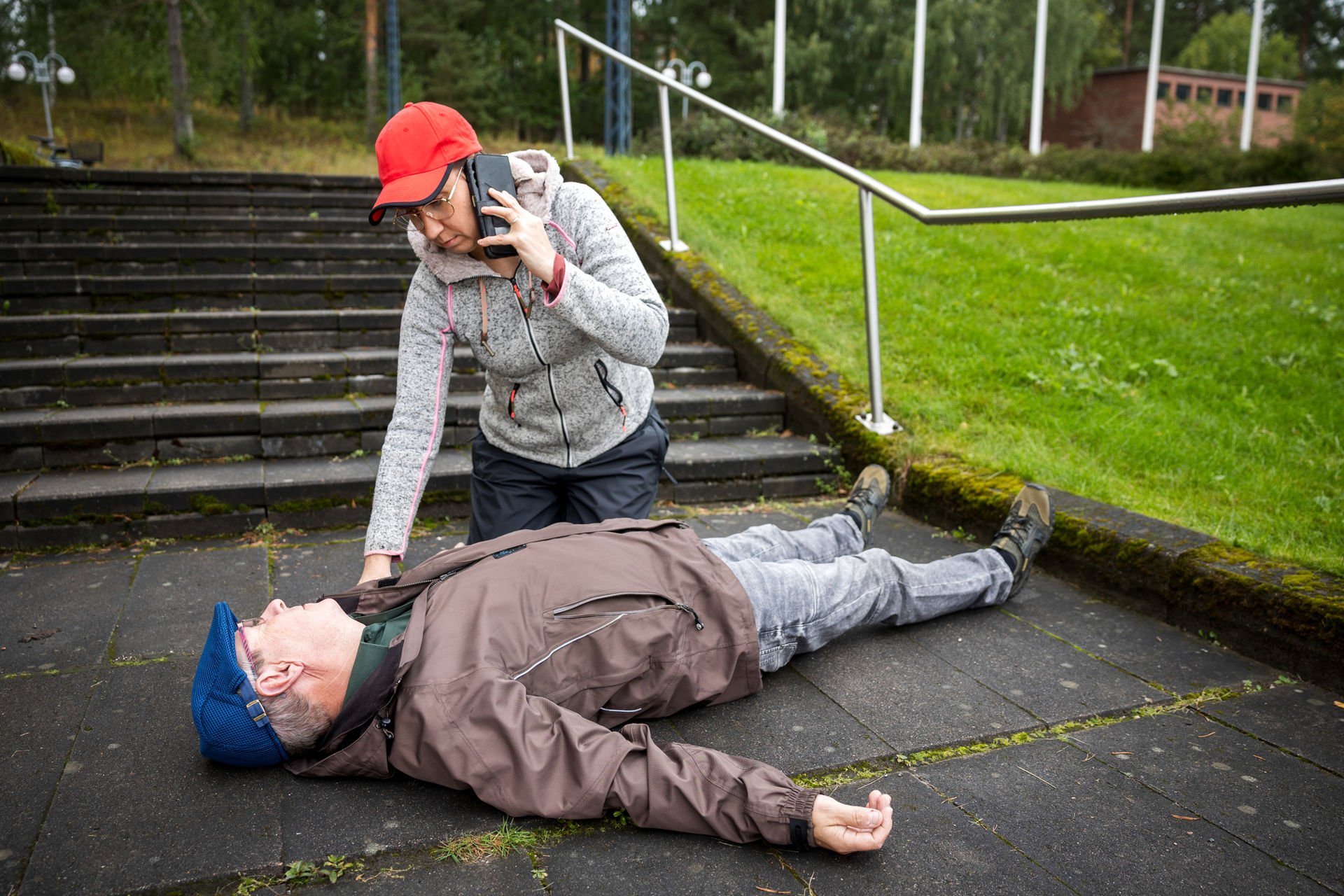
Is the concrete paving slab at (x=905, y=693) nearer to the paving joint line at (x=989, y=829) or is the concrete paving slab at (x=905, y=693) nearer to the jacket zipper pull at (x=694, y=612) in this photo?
the paving joint line at (x=989, y=829)

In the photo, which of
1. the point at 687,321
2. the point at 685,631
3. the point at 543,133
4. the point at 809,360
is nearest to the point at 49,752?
the point at 685,631

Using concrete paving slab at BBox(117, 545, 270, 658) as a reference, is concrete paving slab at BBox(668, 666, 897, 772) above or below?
below

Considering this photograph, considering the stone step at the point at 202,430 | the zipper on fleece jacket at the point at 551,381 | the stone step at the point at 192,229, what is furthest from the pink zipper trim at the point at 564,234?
the stone step at the point at 192,229

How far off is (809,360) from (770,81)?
2761 centimetres

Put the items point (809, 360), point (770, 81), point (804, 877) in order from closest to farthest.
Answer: point (804, 877), point (809, 360), point (770, 81)

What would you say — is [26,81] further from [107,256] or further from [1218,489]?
[1218,489]

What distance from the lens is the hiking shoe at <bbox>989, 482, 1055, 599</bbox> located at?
9.80 feet

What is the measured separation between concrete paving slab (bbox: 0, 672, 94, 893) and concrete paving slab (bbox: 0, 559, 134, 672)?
13cm

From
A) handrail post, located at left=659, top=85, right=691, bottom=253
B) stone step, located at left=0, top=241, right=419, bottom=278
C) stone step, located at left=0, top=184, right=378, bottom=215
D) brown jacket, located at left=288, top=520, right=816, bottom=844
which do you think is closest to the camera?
brown jacket, located at left=288, top=520, right=816, bottom=844

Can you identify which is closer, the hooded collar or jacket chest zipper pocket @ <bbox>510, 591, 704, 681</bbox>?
jacket chest zipper pocket @ <bbox>510, 591, 704, 681</bbox>

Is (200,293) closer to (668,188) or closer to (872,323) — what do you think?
(668,188)

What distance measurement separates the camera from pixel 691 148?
13.4 metres

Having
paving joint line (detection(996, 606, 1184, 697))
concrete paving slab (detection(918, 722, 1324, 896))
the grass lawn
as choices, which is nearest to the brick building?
the grass lawn

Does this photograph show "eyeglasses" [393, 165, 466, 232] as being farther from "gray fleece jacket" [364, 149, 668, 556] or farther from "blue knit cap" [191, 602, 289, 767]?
"blue knit cap" [191, 602, 289, 767]
